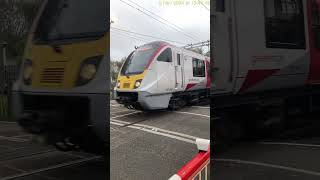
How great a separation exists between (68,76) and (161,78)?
33 centimetres

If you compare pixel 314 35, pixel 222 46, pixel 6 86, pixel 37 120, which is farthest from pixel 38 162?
pixel 314 35

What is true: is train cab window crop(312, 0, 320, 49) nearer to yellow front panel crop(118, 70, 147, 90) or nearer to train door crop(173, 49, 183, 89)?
train door crop(173, 49, 183, 89)

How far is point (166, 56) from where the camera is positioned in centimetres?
128

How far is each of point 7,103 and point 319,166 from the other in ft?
4.43

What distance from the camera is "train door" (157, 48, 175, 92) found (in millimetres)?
1271

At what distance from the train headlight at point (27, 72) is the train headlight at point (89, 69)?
209 mm

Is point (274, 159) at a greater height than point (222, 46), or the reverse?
point (222, 46)

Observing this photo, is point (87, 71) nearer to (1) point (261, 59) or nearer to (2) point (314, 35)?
(1) point (261, 59)

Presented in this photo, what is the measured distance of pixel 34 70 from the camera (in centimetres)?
121

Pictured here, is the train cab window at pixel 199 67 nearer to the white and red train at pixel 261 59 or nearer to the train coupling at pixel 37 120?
the white and red train at pixel 261 59

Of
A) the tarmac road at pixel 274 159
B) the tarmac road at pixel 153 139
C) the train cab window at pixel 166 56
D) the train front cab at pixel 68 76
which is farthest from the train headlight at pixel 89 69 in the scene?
the tarmac road at pixel 274 159

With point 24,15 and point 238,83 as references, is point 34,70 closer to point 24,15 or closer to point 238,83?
point 24,15

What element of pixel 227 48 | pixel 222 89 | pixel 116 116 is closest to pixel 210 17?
pixel 227 48

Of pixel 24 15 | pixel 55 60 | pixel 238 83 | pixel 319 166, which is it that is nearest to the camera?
pixel 55 60
